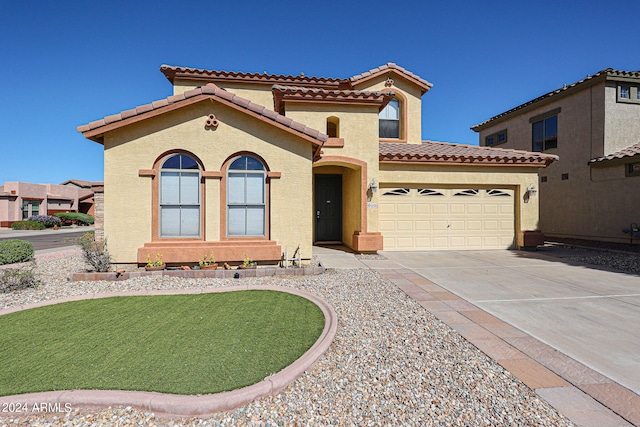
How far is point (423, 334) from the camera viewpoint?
14.3ft

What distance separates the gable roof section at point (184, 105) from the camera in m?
7.70

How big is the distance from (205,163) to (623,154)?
690 inches

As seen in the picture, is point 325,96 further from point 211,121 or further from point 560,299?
point 560,299

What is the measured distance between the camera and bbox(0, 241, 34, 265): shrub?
411 inches

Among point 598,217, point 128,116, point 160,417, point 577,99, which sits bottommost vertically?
point 160,417

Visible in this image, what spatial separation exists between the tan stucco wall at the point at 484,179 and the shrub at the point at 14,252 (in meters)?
13.4

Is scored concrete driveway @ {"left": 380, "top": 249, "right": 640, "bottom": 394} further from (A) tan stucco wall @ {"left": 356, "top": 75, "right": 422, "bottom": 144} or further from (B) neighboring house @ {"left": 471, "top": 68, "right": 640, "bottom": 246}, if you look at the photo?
(A) tan stucco wall @ {"left": 356, "top": 75, "right": 422, "bottom": 144}

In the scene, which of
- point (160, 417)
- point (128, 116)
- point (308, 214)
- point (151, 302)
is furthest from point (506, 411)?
point (128, 116)

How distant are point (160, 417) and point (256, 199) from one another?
6332 millimetres

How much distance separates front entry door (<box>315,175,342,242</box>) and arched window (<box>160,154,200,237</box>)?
6339 mm

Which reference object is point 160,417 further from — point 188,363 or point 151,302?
point 151,302

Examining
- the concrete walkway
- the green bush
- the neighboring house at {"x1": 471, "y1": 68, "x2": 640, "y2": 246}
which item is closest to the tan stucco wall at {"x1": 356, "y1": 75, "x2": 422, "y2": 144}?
the concrete walkway

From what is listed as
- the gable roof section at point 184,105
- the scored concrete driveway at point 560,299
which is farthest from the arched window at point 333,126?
the scored concrete driveway at point 560,299

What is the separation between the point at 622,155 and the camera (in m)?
13.5
